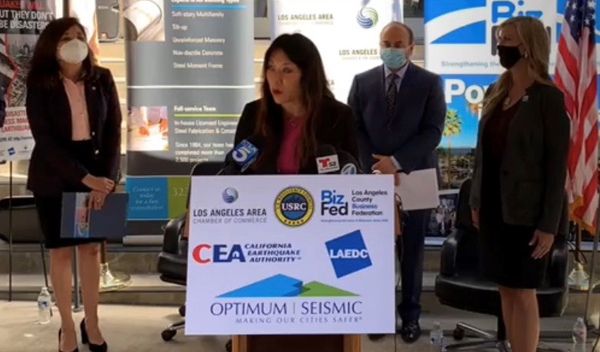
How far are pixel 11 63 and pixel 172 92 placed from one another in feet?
3.11

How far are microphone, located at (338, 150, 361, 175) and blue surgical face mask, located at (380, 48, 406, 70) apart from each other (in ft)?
4.35

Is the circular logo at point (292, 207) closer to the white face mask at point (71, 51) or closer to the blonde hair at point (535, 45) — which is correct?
the blonde hair at point (535, 45)

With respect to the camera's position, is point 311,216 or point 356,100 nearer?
point 311,216

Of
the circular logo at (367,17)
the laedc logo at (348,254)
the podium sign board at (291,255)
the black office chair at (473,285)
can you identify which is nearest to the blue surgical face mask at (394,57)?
the black office chair at (473,285)

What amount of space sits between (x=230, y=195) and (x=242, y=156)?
0.57ft

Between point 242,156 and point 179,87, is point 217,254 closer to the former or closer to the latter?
point 242,156

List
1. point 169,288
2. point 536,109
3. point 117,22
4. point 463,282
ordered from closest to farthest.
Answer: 1. point 536,109
2. point 463,282
3. point 169,288
4. point 117,22

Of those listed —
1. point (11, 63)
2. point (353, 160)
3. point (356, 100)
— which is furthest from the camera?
point (11, 63)

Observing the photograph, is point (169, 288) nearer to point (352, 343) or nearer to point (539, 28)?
point (352, 343)

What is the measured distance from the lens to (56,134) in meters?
3.27

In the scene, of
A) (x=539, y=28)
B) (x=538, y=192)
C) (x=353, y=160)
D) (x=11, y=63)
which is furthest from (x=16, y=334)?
(x=539, y=28)

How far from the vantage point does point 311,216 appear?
2.21m

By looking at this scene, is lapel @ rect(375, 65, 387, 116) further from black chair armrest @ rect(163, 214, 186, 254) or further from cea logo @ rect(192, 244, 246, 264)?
cea logo @ rect(192, 244, 246, 264)

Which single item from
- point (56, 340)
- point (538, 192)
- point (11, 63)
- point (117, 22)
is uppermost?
point (117, 22)
